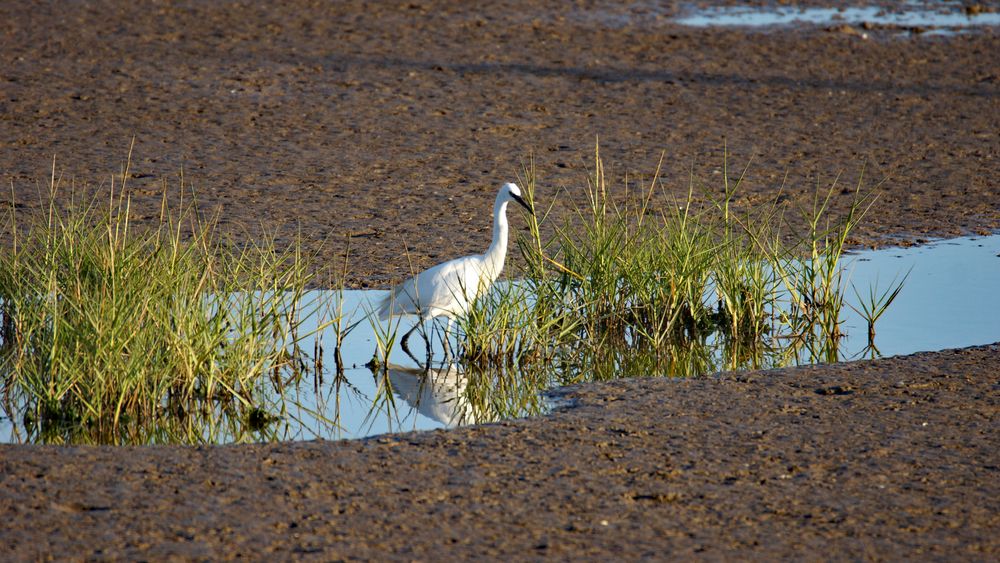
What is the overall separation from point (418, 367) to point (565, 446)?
1965 mm

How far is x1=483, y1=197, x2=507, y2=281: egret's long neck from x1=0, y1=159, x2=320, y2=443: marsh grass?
127 cm

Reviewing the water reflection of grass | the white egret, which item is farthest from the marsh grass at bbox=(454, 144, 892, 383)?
the white egret

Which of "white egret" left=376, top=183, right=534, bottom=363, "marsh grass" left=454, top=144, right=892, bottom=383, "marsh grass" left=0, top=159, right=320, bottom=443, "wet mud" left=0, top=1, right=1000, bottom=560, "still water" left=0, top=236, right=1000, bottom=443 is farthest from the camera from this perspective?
"white egret" left=376, top=183, right=534, bottom=363

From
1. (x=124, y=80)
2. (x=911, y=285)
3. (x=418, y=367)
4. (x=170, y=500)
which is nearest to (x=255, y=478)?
(x=170, y=500)

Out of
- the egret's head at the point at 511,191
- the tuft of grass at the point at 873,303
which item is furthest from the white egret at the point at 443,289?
the tuft of grass at the point at 873,303

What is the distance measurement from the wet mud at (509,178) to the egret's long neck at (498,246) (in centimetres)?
53

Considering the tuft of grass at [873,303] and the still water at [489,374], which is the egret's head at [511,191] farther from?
the tuft of grass at [873,303]

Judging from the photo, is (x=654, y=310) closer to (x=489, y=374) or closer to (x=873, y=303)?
(x=489, y=374)

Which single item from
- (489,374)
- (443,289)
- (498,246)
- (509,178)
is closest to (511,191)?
(498,246)

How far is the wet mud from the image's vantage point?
13.5ft

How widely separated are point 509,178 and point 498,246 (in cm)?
260

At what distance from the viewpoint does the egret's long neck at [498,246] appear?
7.12 metres

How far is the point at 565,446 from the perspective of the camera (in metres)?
4.84

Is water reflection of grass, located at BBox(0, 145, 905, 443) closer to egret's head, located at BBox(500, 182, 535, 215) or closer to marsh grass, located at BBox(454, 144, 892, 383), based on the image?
marsh grass, located at BBox(454, 144, 892, 383)
